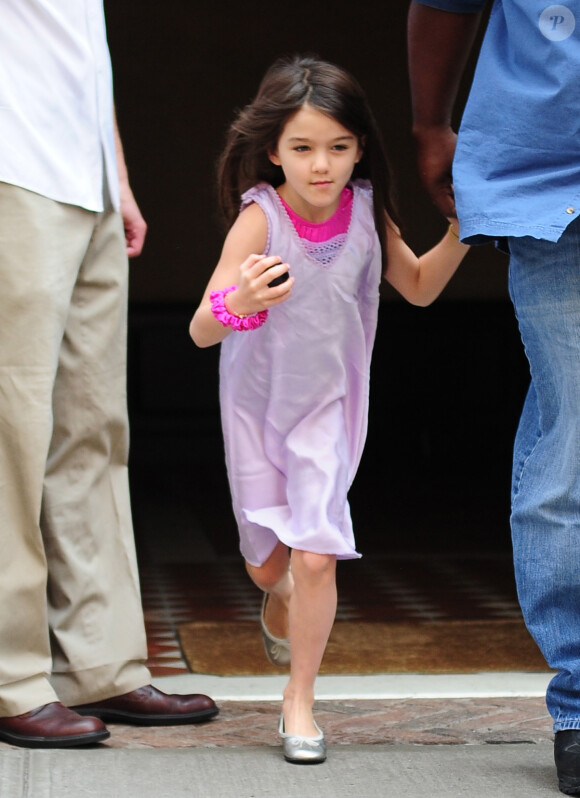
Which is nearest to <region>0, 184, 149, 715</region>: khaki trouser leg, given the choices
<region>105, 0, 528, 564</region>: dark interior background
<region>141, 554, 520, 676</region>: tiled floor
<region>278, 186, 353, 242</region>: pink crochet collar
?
<region>278, 186, 353, 242</region>: pink crochet collar

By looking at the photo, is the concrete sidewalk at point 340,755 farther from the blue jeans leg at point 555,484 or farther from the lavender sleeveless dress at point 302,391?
the lavender sleeveless dress at point 302,391

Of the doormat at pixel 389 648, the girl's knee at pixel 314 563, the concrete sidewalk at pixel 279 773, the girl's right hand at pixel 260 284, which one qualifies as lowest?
the doormat at pixel 389 648

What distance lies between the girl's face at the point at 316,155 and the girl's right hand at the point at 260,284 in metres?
0.28

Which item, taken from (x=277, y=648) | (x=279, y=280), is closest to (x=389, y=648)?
(x=277, y=648)

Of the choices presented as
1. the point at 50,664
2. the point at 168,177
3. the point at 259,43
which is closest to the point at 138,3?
the point at 259,43

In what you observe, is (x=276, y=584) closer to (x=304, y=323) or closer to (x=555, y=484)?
(x=304, y=323)

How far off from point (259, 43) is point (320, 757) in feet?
19.0

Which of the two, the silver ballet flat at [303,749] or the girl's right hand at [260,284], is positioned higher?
the girl's right hand at [260,284]

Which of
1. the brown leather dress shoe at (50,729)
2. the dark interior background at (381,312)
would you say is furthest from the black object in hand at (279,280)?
the dark interior background at (381,312)

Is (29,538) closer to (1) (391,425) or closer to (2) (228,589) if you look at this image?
Result: (2) (228,589)

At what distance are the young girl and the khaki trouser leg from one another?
0.28m

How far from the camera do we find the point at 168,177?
851 centimetres

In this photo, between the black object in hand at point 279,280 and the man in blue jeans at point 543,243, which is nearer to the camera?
the man in blue jeans at point 543,243

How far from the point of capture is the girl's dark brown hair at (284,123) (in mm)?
2650
